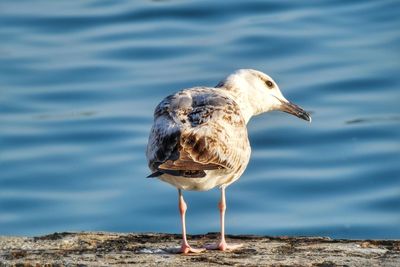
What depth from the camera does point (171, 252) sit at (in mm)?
8555

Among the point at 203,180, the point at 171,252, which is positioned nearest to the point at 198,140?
the point at 203,180

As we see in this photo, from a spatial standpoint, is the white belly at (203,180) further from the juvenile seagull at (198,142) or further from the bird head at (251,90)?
the bird head at (251,90)

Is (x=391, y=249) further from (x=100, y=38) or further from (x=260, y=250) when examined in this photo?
(x=100, y=38)

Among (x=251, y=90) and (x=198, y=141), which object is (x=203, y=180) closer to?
(x=198, y=141)

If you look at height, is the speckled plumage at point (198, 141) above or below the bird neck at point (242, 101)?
below

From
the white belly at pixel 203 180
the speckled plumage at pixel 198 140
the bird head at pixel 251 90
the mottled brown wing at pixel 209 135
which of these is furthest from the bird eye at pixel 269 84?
the white belly at pixel 203 180

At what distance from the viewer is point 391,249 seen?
8.59m

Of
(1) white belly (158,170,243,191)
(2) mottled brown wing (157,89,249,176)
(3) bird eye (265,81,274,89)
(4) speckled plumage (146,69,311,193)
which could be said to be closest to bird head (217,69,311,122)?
(3) bird eye (265,81,274,89)

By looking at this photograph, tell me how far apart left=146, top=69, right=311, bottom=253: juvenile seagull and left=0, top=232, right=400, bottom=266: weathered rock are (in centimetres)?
25

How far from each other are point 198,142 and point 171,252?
0.77m

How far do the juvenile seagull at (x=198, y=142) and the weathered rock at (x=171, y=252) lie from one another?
0.25 meters

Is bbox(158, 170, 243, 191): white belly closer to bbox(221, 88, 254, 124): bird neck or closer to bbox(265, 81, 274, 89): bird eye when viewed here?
bbox(221, 88, 254, 124): bird neck

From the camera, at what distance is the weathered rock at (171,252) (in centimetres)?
803

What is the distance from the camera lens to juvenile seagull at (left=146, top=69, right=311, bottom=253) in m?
8.38
